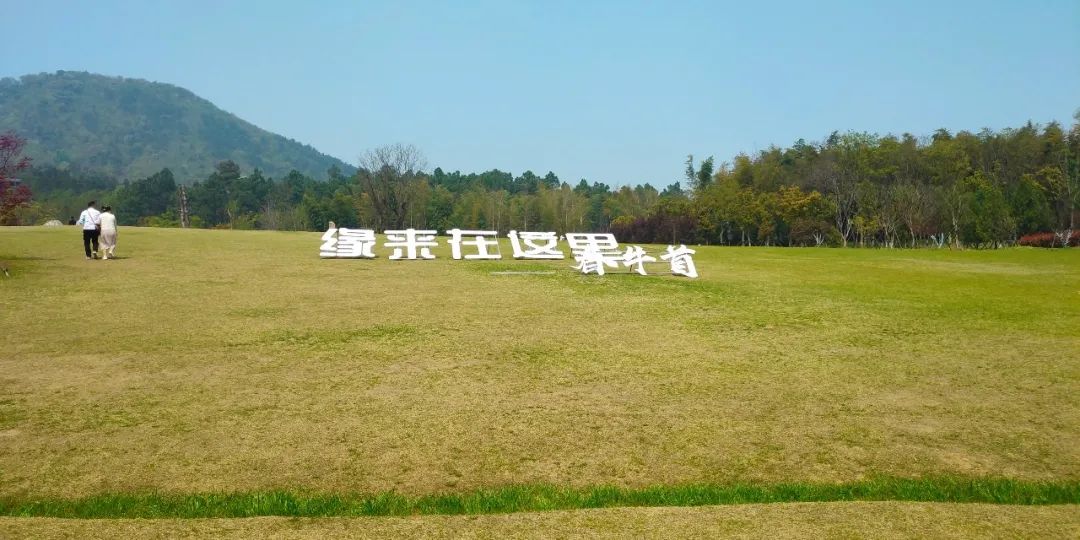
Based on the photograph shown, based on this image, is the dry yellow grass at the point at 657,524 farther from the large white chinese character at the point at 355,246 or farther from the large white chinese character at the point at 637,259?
the large white chinese character at the point at 355,246

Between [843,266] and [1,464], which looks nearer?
[1,464]

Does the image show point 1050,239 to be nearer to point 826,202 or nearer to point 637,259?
point 826,202

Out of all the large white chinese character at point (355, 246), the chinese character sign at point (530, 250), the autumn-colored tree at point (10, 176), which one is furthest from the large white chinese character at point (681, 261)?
A: the autumn-colored tree at point (10, 176)

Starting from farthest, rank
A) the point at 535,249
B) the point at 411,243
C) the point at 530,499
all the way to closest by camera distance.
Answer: the point at 535,249
the point at 411,243
the point at 530,499

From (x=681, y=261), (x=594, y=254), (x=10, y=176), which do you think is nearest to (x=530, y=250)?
(x=594, y=254)

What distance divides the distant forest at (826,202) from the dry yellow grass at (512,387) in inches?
1650

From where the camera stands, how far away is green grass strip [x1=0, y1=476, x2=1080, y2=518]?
4703 millimetres

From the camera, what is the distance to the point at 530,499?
4.97 m

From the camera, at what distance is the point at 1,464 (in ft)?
18.0

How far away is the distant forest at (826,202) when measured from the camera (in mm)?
58588

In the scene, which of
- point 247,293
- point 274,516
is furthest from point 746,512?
point 247,293

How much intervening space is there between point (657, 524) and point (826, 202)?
70.2 meters

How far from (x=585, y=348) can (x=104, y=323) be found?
7743 mm

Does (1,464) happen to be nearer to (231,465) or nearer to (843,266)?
(231,465)
